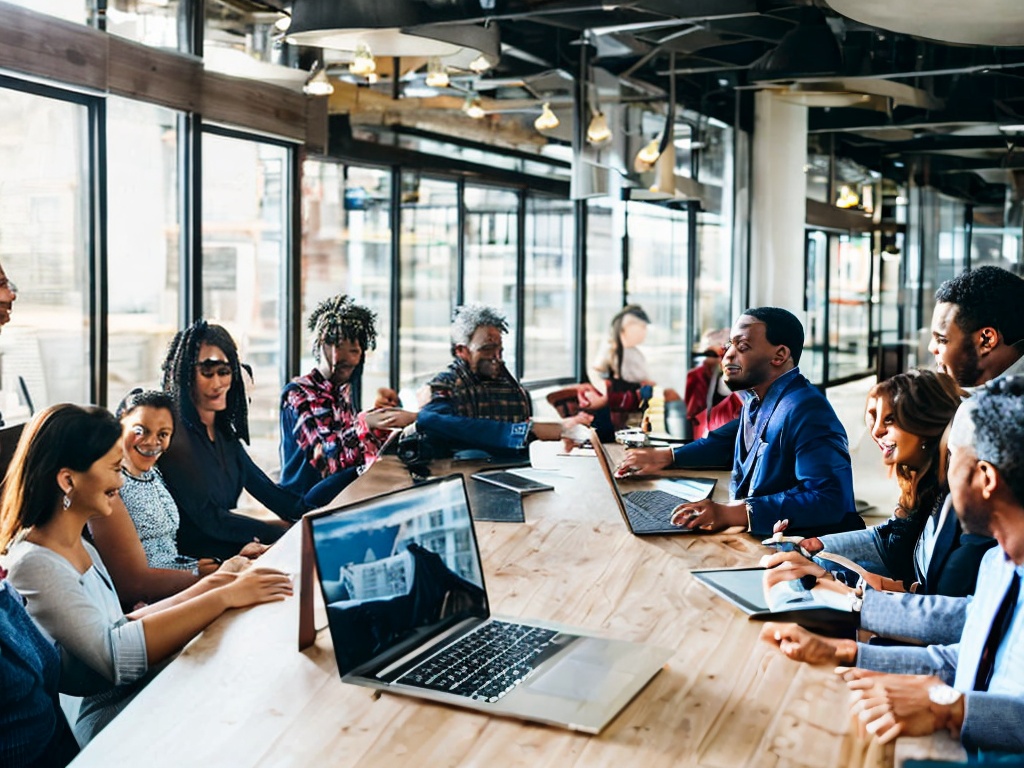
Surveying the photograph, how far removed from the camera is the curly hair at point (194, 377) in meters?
4.21

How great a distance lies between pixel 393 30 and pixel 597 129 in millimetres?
2681

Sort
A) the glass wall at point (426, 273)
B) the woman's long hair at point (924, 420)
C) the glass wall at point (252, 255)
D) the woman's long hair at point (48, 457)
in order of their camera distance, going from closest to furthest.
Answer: the woman's long hair at point (48, 457)
the woman's long hair at point (924, 420)
the glass wall at point (252, 255)
the glass wall at point (426, 273)

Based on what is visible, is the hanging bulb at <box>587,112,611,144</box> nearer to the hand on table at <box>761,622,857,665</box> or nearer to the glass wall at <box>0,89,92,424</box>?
the glass wall at <box>0,89,92,424</box>

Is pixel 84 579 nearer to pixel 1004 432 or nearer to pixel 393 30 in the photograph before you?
pixel 1004 432

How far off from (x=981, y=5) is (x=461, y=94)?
17.0 ft

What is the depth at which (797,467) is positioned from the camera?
3.51 meters

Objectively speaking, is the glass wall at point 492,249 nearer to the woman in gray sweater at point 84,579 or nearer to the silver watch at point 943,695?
the woman in gray sweater at point 84,579

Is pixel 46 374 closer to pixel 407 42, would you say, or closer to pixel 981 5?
pixel 407 42

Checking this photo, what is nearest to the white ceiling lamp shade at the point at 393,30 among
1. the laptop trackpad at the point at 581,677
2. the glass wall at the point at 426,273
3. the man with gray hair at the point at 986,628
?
the laptop trackpad at the point at 581,677

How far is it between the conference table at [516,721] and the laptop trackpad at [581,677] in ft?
0.20

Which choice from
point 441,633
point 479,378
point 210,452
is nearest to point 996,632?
point 441,633

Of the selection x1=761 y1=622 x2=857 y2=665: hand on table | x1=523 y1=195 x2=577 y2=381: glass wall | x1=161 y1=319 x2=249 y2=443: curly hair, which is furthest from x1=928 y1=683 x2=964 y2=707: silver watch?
x1=523 y1=195 x2=577 y2=381: glass wall

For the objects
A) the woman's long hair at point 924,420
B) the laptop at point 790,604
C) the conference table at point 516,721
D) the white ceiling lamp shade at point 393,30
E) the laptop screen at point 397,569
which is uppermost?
the white ceiling lamp shade at point 393,30

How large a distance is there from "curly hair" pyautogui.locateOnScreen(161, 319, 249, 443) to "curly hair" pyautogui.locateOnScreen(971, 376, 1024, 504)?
115 inches
